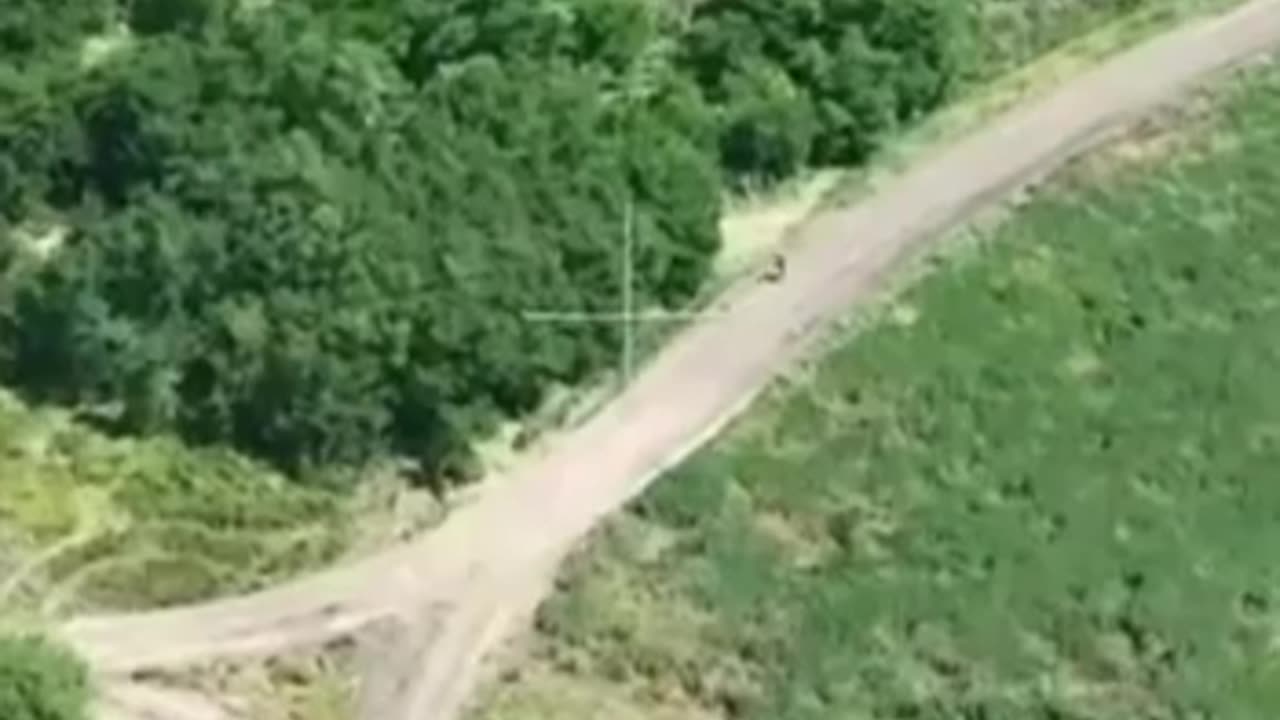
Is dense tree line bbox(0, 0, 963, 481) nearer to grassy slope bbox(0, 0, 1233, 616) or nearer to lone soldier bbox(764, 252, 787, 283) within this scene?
grassy slope bbox(0, 0, 1233, 616)

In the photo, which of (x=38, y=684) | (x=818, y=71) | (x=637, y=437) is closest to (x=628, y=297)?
(x=637, y=437)

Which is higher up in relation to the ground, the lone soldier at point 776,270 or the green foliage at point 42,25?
the green foliage at point 42,25

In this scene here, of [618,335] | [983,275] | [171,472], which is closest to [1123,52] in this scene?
[983,275]

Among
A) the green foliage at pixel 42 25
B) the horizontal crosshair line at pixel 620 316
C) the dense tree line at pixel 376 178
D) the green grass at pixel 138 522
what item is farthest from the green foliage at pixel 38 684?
the green foliage at pixel 42 25

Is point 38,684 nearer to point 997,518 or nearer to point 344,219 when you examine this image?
point 344,219

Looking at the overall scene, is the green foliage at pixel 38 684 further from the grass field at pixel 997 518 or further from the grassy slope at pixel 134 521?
the grass field at pixel 997 518

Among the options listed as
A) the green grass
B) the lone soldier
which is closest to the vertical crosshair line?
the lone soldier

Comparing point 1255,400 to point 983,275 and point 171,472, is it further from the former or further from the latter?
point 171,472
